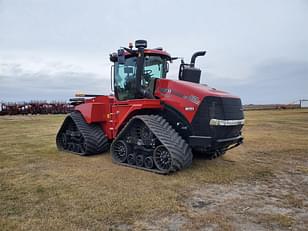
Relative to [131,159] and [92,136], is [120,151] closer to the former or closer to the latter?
[131,159]

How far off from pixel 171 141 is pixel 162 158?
43 cm

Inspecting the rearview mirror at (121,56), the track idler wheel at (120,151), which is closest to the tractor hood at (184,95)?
the rearview mirror at (121,56)

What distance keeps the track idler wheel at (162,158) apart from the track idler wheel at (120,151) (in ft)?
3.33

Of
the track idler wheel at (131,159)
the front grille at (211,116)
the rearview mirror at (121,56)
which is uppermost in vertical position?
the rearview mirror at (121,56)

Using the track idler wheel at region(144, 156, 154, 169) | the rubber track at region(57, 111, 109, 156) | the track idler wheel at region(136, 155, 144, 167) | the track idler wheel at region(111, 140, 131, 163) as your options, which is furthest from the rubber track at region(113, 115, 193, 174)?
the rubber track at region(57, 111, 109, 156)

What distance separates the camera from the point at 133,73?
7160 millimetres

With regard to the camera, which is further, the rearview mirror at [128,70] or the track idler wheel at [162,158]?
the rearview mirror at [128,70]

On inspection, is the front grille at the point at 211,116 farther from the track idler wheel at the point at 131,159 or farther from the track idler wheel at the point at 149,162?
the track idler wheel at the point at 131,159

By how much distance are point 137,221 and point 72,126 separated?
19.0ft

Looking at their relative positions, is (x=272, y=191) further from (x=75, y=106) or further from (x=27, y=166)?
(x=75, y=106)

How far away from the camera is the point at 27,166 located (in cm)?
676

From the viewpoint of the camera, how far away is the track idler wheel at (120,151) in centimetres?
695

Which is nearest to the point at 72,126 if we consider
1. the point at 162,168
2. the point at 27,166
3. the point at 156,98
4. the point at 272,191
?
the point at 27,166

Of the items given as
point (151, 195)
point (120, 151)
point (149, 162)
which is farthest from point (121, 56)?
point (151, 195)
